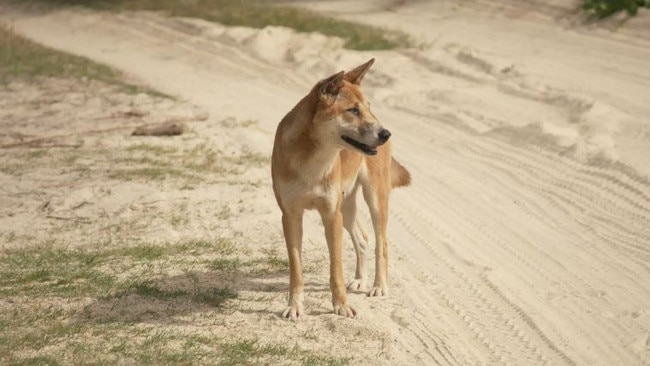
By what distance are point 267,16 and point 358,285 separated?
491 inches

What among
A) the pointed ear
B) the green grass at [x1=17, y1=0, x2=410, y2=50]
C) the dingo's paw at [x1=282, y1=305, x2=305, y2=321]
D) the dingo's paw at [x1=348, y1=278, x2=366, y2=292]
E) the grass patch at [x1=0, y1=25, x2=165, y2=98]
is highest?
the pointed ear

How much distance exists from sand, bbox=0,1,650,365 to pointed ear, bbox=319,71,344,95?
5.12ft

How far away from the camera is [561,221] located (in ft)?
31.0

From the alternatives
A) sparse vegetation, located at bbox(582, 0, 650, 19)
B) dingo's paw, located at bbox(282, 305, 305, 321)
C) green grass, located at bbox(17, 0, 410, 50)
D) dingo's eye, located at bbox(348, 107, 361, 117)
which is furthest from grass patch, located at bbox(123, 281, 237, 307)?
sparse vegetation, located at bbox(582, 0, 650, 19)

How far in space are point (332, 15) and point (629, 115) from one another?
8600 mm

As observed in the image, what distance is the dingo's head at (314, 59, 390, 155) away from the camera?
668 cm

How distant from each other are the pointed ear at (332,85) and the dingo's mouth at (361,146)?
0.31m

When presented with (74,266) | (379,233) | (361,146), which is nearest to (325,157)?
(361,146)

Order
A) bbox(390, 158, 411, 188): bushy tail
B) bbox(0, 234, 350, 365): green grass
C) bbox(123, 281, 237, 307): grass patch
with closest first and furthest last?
1. bbox(0, 234, 350, 365): green grass
2. bbox(123, 281, 237, 307): grass patch
3. bbox(390, 158, 411, 188): bushy tail

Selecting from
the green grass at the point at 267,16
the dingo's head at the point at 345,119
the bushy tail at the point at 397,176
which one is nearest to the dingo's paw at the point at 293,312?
the dingo's head at the point at 345,119

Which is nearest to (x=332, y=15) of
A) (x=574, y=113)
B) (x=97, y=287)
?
(x=574, y=113)

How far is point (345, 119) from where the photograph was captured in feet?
22.1

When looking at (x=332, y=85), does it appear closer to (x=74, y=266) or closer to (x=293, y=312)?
(x=293, y=312)

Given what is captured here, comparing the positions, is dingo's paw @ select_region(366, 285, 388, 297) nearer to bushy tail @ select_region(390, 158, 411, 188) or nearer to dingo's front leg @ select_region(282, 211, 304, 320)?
dingo's front leg @ select_region(282, 211, 304, 320)
